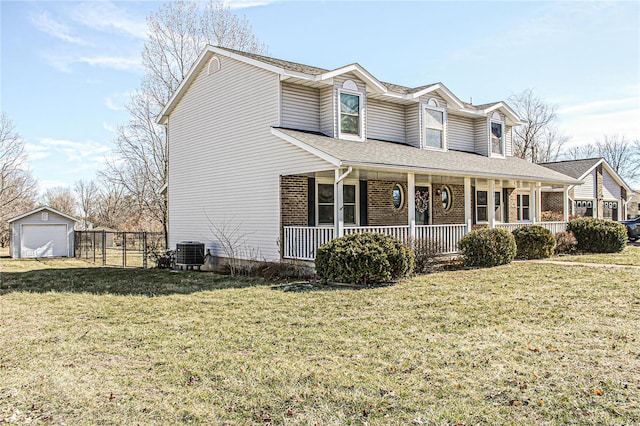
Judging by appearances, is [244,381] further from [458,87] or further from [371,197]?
[458,87]

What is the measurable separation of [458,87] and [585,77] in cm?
1710

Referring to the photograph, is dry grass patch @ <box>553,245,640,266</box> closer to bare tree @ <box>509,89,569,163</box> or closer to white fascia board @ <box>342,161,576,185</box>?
white fascia board @ <box>342,161,576,185</box>

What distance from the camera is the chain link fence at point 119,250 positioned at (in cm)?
1983

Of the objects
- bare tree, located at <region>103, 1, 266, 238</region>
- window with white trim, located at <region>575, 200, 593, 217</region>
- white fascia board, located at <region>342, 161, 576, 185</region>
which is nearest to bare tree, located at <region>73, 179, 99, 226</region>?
bare tree, located at <region>103, 1, 266, 238</region>

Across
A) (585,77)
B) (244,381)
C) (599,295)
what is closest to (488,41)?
(585,77)

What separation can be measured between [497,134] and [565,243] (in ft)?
18.8

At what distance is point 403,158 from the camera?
49.2ft

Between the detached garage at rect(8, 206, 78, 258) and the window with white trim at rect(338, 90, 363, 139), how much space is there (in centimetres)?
1880

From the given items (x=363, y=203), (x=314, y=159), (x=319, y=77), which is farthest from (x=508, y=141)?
(x=314, y=159)

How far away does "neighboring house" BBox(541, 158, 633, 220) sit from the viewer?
1106 inches

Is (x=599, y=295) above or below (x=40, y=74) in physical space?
below

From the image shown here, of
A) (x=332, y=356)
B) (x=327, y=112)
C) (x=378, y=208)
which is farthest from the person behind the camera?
(x=378, y=208)

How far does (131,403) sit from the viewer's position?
4773 millimetres

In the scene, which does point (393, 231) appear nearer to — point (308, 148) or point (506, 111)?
point (308, 148)
